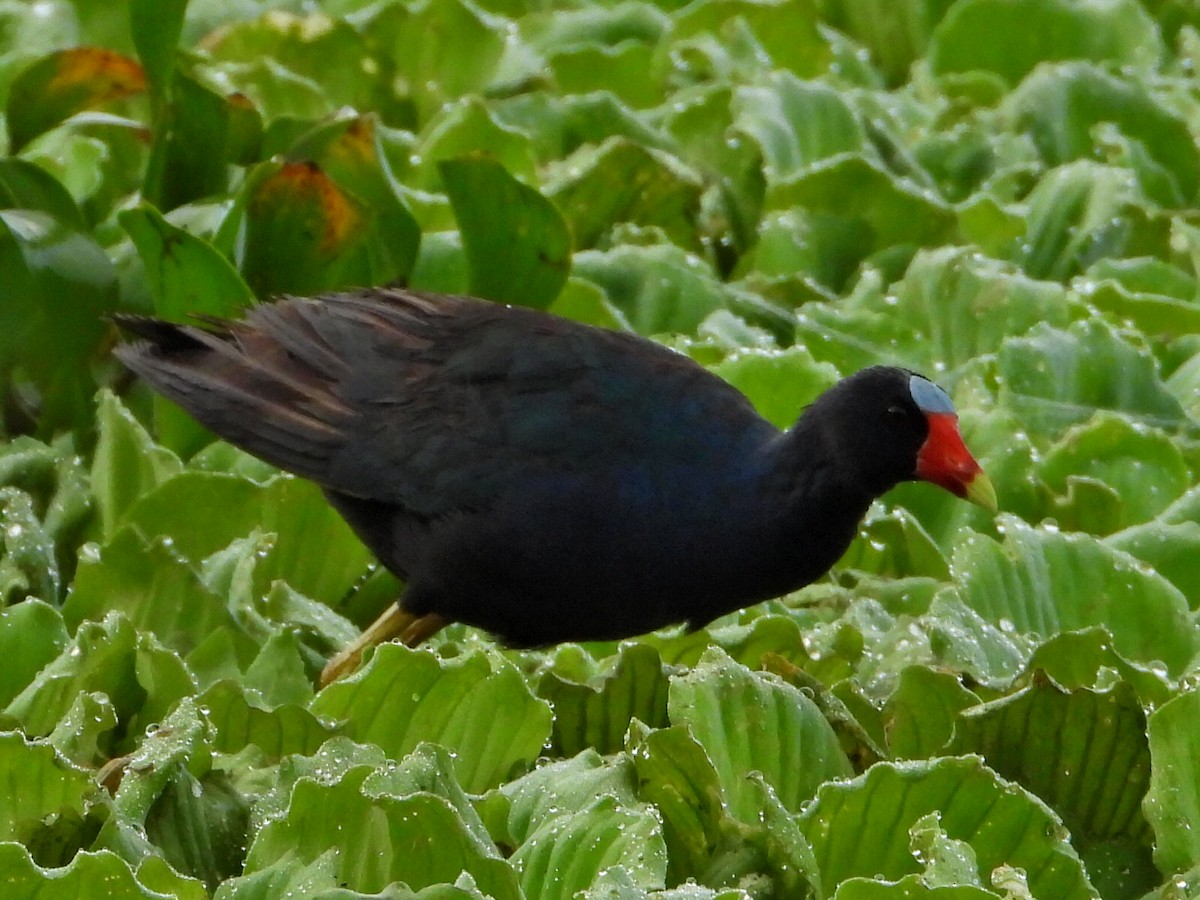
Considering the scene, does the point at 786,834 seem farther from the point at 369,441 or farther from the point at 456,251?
the point at 456,251

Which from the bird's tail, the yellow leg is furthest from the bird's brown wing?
the yellow leg

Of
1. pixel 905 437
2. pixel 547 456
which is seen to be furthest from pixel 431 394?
pixel 905 437

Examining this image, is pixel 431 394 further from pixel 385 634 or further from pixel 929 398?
pixel 929 398

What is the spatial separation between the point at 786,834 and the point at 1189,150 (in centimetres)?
238

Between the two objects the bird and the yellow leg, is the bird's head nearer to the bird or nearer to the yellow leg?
the bird

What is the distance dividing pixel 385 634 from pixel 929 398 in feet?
2.37

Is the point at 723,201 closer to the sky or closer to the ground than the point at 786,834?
closer to the ground

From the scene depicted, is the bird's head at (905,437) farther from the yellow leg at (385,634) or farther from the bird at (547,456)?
the yellow leg at (385,634)

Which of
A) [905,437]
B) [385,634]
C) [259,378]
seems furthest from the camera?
[259,378]

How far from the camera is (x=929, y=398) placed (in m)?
2.48

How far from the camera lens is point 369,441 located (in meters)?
2.69

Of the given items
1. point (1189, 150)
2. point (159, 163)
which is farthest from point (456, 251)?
point (1189, 150)

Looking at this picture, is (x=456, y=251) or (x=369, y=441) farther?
(x=456, y=251)

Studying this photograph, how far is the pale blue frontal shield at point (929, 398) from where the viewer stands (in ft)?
8.12
